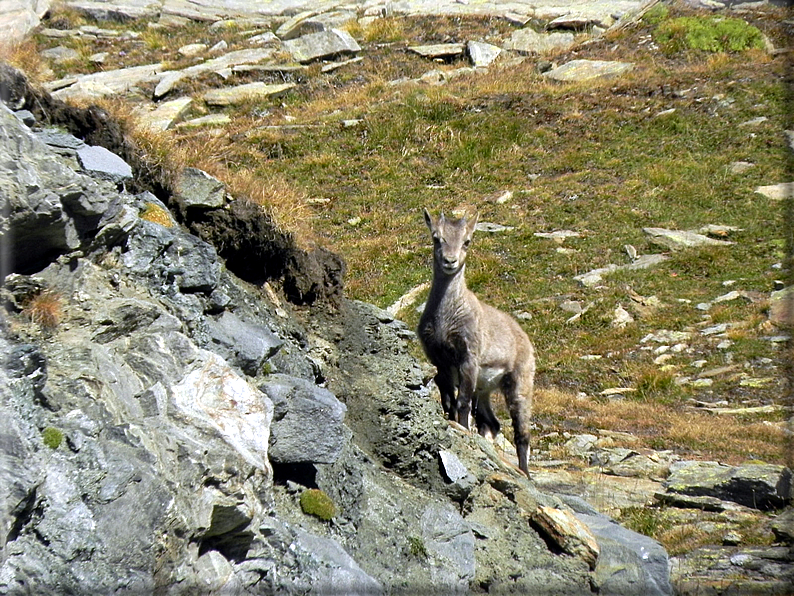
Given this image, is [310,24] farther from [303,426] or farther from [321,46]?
[303,426]

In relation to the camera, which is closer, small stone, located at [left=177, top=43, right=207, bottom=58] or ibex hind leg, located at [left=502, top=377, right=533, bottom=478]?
ibex hind leg, located at [left=502, top=377, right=533, bottom=478]

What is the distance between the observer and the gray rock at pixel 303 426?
7227mm

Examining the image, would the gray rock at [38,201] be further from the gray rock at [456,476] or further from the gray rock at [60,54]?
the gray rock at [60,54]

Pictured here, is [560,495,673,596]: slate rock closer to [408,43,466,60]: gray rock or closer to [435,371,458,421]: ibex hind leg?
[435,371,458,421]: ibex hind leg

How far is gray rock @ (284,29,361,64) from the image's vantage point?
42.0 m

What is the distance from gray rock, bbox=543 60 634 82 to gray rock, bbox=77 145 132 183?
31687 mm

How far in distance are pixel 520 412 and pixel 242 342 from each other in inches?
221

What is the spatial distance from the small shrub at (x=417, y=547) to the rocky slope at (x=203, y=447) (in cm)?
2

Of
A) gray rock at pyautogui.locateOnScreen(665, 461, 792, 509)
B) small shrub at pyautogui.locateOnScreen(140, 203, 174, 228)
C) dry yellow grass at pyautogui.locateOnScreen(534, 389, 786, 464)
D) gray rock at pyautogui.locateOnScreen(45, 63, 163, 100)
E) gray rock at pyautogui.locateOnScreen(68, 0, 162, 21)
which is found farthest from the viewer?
gray rock at pyautogui.locateOnScreen(68, 0, 162, 21)

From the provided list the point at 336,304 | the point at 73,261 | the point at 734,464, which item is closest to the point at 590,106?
the point at 734,464

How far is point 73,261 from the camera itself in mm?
6711

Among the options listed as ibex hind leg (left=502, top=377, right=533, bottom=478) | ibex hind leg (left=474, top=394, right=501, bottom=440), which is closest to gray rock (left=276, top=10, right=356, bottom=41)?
ibex hind leg (left=474, top=394, right=501, bottom=440)

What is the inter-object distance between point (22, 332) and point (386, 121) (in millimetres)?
28951

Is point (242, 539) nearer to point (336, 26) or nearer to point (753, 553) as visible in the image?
point (753, 553)
